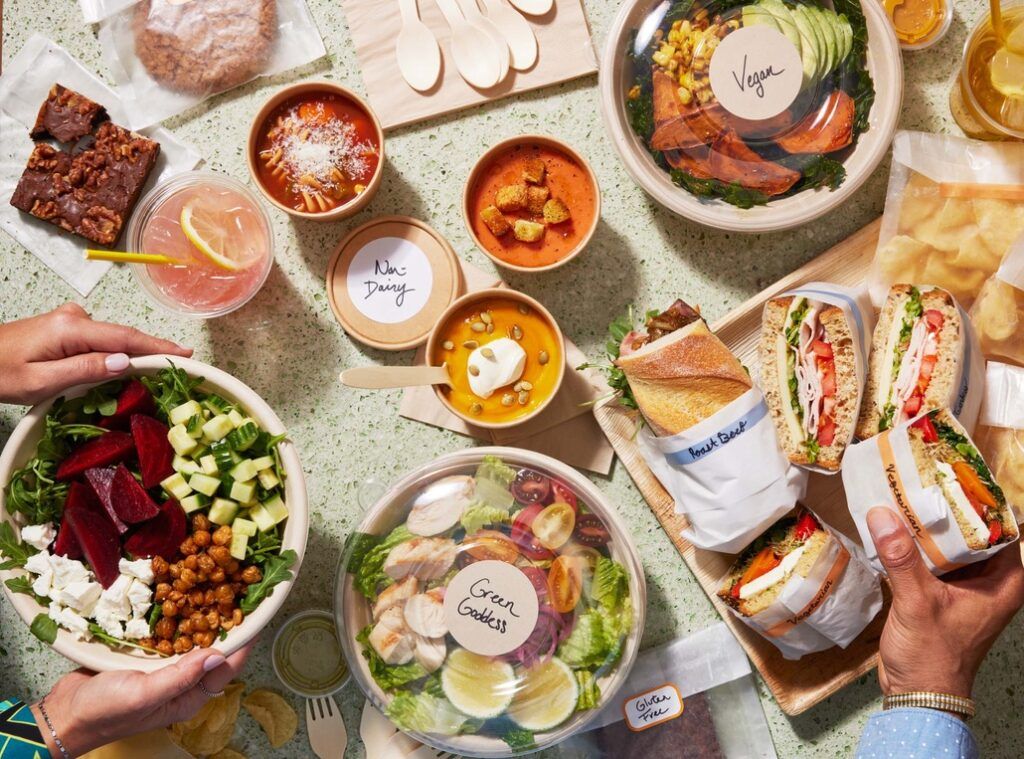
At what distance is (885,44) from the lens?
5.98ft

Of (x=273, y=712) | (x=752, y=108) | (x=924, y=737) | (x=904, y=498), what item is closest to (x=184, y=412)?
(x=273, y=712)

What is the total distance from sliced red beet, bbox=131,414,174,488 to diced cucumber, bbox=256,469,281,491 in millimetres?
193

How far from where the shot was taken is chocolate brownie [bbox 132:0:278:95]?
205 cm

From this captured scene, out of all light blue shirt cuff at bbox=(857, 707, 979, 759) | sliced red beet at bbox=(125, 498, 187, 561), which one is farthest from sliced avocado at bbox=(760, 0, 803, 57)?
sliced red beet at bbox=(125, 498, 187, 561)

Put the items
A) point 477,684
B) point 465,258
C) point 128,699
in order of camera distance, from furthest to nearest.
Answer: point 465,258 → point 477,684 → point 128,699

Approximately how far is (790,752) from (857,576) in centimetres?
52

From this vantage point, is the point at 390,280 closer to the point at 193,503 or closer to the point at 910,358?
the point at 193,503

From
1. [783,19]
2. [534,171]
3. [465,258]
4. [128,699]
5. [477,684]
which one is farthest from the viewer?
[465,258]

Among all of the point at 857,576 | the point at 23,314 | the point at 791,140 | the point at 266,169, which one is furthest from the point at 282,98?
the point at 857,576

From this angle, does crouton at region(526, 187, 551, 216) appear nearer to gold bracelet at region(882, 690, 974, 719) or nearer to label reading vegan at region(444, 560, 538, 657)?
label reading vegan at region(444, 560, 538, 657)

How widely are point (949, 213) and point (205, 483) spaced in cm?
165

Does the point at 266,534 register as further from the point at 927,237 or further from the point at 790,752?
the point at 927,237

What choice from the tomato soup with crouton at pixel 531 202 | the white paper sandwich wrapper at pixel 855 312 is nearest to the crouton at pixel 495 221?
the tomato soup with crouton at pixel 531 202

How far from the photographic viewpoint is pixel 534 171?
1951 millimetres
